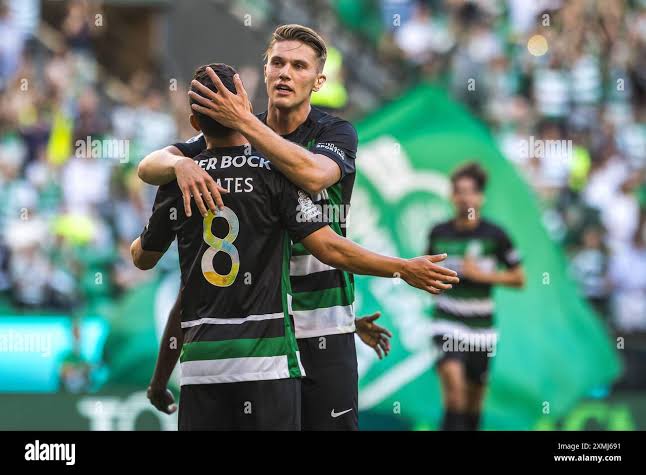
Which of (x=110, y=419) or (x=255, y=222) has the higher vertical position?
(x=255, y=222)

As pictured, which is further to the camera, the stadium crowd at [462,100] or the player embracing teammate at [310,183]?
the stadium crowd at [462,100]

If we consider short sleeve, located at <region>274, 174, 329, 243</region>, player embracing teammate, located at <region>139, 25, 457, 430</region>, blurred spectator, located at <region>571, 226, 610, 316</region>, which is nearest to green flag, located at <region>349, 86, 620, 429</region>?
blurred spectator, located at <region>571, 226, 610, 316</region>

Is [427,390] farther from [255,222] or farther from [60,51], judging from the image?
[60,51]

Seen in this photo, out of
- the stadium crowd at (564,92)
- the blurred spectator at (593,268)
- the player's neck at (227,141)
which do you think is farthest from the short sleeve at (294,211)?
the stadium crowd at (564,92)

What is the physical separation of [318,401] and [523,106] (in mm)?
9296

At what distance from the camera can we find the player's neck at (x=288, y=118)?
224 inches

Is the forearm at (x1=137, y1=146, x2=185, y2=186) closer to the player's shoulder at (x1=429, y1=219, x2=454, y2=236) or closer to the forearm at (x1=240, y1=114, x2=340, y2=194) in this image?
the forearm at (x1=240, y1=114, x2=340, y2=194)

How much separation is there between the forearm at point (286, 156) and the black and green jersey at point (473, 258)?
487 cm

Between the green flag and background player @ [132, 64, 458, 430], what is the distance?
526 cm

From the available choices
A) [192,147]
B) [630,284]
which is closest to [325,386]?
[192,147]

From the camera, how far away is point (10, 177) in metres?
12.3

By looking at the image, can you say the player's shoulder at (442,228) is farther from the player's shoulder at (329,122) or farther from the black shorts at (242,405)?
the black shorts at (242,405)
